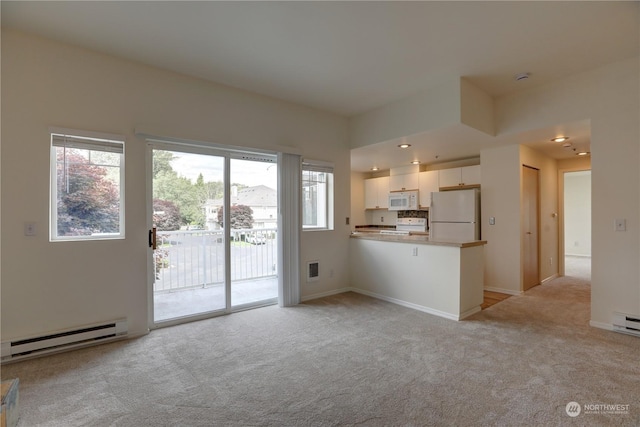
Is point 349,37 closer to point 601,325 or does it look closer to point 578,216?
point 601,325

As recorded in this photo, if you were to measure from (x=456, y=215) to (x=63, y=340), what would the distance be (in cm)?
532

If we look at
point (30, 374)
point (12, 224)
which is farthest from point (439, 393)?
point (12, 224)

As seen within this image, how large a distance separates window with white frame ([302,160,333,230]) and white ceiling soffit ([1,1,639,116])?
4.39 ft

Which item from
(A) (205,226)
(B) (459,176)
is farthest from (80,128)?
(B) (459,176)

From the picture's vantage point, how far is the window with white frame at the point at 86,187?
272 centimetres

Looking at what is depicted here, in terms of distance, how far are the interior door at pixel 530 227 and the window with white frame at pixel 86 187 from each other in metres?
5.49

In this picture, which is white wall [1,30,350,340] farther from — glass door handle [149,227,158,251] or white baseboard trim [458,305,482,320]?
white baseboard trim [458,305,482,320]

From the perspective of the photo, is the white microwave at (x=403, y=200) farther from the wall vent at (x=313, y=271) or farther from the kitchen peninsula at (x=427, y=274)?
the wall vent at (x=313, y=271)

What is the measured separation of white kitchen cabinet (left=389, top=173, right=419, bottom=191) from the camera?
614 cm

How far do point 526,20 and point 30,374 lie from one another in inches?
191

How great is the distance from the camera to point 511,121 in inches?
153

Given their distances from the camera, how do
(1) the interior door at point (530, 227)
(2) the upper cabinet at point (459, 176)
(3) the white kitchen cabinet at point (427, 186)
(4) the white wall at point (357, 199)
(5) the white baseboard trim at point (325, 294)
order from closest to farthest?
1. (5) the white baseboard trim at point (325, 294)
2. (1) the interior door at point (530, 227)
3. (2) the upper cabinet at point (459, 176)
4. (3) the white kitchen cabinet at point (427, 186)
5. (4) the white wall at point (357, 199)

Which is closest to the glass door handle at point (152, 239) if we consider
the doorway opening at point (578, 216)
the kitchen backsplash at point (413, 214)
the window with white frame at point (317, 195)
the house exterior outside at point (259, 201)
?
the house exterior outside at point (259, 201)

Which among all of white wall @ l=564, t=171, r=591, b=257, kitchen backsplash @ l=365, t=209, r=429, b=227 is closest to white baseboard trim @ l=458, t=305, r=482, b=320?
kitchen backsplash @ l=365, t=209, r=429, b=227
